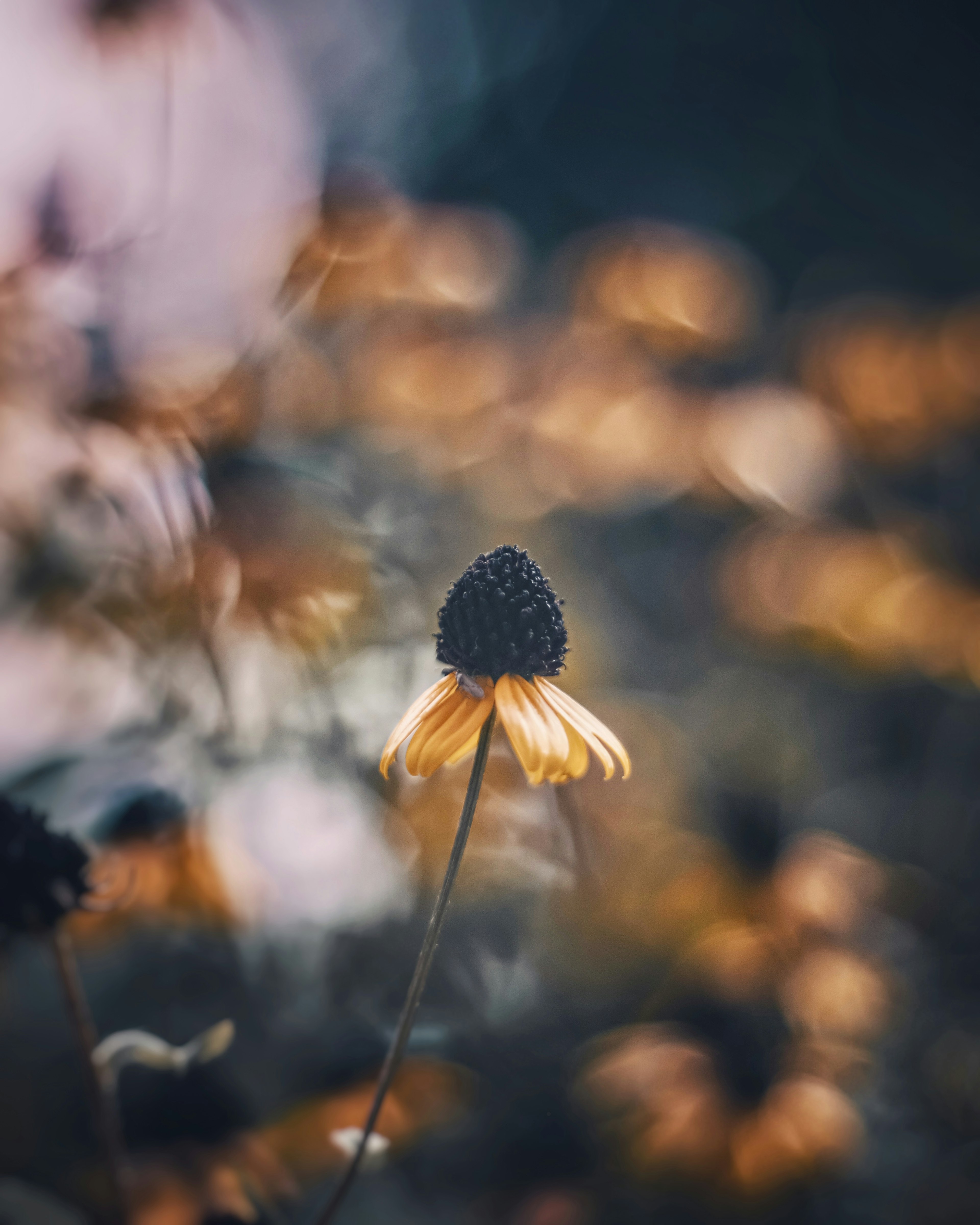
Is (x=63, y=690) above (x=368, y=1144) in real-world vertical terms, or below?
above

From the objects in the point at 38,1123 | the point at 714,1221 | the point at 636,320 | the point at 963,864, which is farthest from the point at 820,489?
the point at 38,1123

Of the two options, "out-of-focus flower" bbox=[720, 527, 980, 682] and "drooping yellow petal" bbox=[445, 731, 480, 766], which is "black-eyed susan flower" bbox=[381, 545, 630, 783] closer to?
"drooping yellow petal" bbox=[445, 731, 480, 766]

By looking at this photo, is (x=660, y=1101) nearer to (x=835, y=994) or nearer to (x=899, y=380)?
(x=835, y=994)

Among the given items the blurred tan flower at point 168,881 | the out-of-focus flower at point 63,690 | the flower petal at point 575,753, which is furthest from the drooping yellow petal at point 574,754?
the out-of-focus flower at point 63,690

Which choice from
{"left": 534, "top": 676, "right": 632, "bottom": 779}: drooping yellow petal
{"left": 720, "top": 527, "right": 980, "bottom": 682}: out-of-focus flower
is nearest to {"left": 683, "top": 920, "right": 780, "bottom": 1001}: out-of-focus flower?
{"left": 720, "top": 527, "right": 980, "bottom": 682}: out-of-focus flower

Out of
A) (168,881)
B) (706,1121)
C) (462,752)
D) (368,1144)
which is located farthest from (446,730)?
(706,1121)
